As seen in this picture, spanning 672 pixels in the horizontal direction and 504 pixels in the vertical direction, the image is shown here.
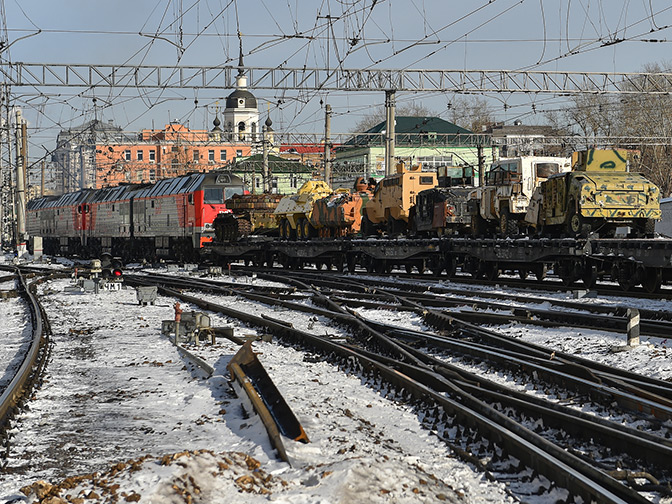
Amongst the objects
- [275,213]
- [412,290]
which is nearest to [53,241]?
[275,213]

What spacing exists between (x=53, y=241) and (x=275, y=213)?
1037 inches

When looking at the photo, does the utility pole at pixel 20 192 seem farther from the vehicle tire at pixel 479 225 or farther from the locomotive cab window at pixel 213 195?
the vehicle tire at pixel 479 225

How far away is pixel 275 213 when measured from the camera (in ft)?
121

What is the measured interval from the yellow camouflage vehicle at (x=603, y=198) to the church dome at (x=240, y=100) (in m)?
119

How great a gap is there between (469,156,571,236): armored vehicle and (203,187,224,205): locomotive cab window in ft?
52.1

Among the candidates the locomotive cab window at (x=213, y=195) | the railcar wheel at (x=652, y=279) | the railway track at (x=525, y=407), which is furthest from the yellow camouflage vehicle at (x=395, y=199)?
the railway track at (x=525, y=407)

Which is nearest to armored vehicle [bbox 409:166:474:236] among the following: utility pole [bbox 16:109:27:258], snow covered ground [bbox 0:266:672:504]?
snow covered ground [bbox 0:266:672:504]

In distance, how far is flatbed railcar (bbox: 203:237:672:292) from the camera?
56.5 feet

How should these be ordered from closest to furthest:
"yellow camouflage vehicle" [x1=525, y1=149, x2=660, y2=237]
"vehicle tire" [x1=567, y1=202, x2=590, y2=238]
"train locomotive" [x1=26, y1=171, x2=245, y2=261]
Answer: "vehicle tire" [x1=567, y1=202, x2=590, y2=238] → "yellow camouflage vehicle" [x1=525, y1=149, x2=660, y2=237] → "train locomotive" [x1=26, y1=171, x2=245, y2=261]

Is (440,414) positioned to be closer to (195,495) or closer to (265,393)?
(265,393)

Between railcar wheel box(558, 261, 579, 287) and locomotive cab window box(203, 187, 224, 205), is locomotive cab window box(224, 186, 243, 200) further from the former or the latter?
railcar wheel box(558, 261, 579, 287)

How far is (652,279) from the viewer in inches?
686

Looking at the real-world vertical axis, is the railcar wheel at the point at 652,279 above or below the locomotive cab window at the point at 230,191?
below

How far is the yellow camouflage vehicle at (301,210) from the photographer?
3378 centimetres
